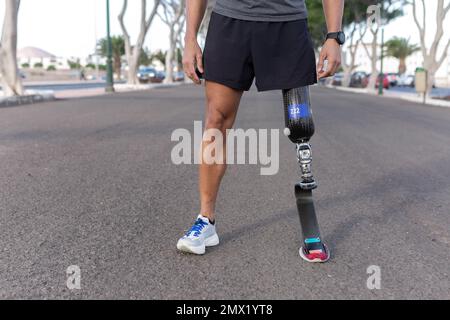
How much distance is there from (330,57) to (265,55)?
12.4 inches

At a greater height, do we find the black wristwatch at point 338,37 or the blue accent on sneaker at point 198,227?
the black wristwatch at point 338,37

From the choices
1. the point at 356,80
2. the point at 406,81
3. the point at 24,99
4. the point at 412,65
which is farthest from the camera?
the point at 412,65

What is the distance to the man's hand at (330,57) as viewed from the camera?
2.50 metres

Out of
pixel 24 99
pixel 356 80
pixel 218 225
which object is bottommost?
pixel 356 80

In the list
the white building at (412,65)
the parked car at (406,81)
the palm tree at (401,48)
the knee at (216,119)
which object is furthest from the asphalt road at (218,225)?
the palm tree at (401,48)

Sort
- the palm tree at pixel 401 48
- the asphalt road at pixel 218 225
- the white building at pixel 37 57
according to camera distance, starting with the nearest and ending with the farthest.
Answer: the asphalt road at pixel 218 225, the palm tree at pixel 401 48, the white building at pixel 37 57

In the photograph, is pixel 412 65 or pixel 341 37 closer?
pixel 341 37

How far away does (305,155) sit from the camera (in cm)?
254

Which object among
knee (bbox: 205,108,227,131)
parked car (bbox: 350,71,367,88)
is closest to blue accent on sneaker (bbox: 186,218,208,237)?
knee (bbox: 205,108,227,131)

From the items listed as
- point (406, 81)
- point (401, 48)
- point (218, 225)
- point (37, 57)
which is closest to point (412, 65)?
point (401, 48)

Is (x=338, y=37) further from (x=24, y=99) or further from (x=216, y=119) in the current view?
(x=24, y=99)

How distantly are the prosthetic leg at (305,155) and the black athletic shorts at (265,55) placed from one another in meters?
0.08

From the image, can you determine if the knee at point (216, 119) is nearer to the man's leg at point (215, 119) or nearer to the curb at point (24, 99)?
the man's leg at point (215, 119)
